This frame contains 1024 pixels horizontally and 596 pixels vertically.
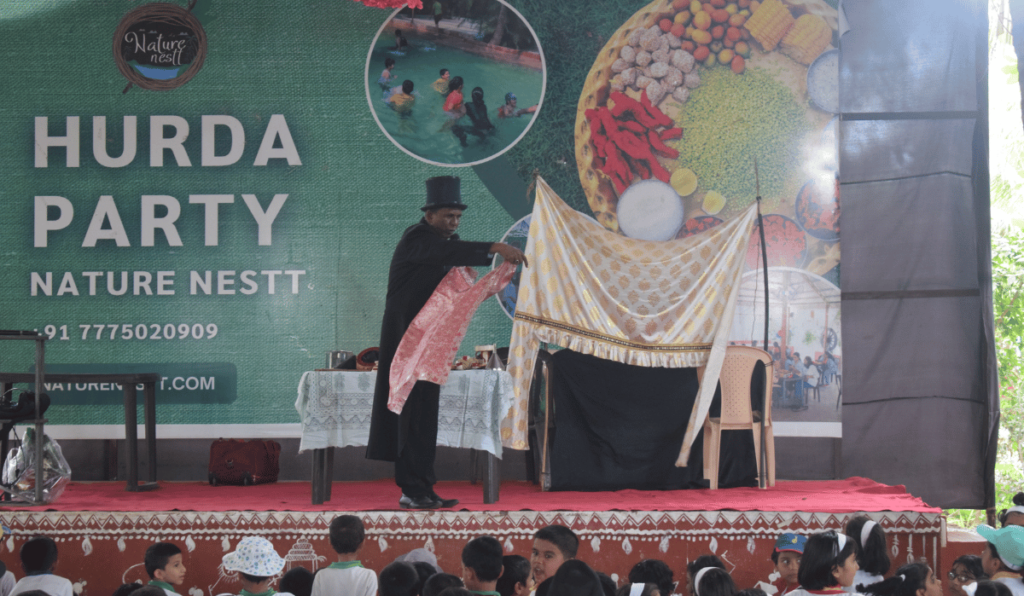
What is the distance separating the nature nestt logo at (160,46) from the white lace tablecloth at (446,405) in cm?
286

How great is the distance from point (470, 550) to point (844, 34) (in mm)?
4830

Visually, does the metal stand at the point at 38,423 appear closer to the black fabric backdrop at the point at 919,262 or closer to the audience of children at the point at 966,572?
the audience of children at the point at 966,572

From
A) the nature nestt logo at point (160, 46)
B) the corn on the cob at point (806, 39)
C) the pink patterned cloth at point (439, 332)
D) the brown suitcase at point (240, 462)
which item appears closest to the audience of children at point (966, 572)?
the pink patterned cloth at point (439, 332)

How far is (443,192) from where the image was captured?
4820mm

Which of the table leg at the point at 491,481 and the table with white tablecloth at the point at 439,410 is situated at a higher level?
the table with white tablecloth at the point at 439,410

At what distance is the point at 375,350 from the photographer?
564 centimetres

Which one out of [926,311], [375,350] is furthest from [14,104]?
[926,311]

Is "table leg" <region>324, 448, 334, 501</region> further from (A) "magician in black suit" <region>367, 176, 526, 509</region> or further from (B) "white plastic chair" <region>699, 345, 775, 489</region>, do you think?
(B) "white plastic chair" <region>699, 345, 775, 489</region>

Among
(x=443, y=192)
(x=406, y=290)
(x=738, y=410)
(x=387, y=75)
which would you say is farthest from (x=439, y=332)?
(x=387, y=75)

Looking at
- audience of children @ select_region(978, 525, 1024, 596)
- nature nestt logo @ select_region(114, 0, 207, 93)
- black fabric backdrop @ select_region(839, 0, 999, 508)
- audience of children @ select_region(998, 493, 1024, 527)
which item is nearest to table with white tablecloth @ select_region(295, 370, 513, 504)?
audience of children @ select_region(978, 525, 1024, 596)

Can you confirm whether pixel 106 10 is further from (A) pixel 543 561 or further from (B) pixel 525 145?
(A) pixel 543 561

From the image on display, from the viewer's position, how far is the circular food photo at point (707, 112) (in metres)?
6.33

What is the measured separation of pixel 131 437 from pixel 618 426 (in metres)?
3.01

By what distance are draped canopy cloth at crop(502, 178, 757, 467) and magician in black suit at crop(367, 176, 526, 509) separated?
653 millimetres
